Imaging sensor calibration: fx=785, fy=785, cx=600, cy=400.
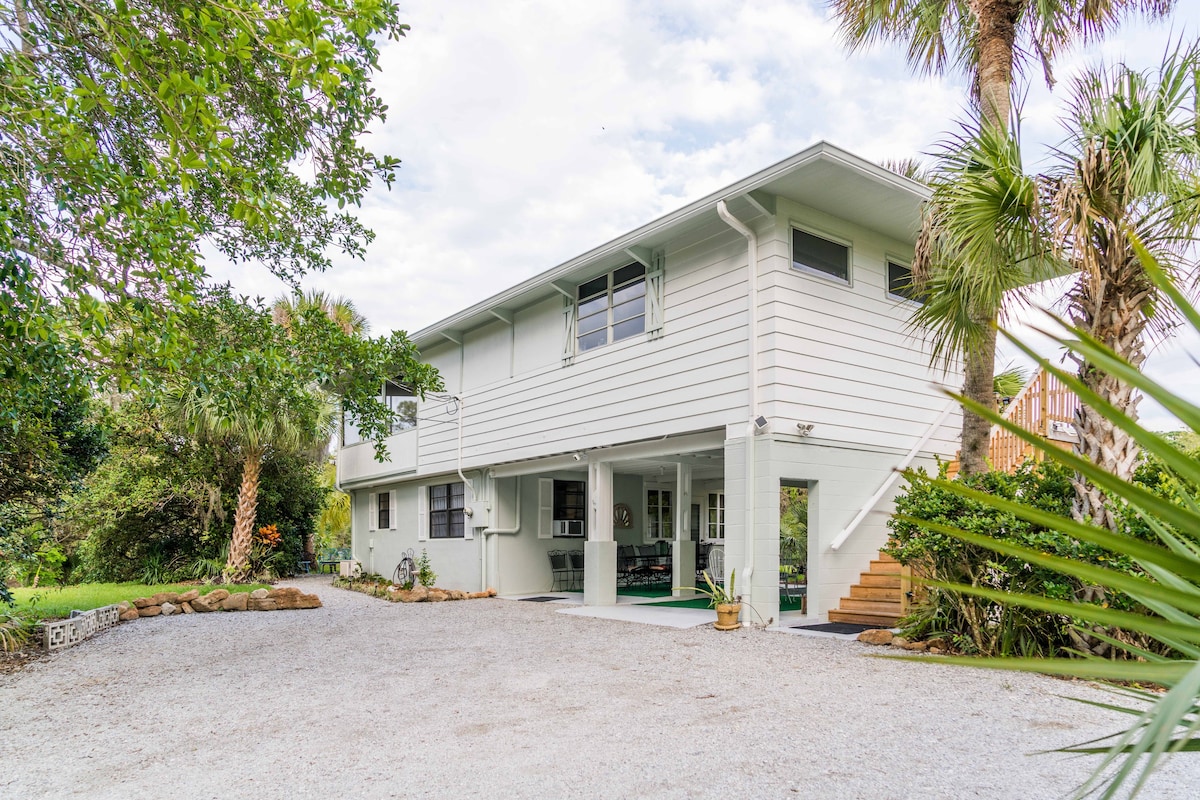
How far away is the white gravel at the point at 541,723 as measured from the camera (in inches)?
150

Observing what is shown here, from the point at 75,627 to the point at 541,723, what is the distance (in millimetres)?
6570

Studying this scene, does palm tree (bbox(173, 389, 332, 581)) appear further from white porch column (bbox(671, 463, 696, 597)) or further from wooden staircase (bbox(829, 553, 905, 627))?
wooden staircase (bbox(829, 553, 905, 627))

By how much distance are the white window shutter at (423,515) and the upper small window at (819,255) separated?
954 centimetres

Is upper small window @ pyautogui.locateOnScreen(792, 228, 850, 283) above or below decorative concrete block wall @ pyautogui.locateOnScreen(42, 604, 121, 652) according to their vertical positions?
above

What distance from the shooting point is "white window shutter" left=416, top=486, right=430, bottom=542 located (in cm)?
1595

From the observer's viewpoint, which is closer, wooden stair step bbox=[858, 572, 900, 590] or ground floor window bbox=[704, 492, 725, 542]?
wooden stair step bbox=[858, 572, 900, 590]

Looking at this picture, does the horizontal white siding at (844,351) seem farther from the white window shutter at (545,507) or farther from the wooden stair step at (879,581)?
the white window shutter at (545,507)

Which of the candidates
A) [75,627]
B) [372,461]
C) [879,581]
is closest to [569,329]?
[879,581]

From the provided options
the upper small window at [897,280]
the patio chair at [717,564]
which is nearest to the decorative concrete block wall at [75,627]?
the patio chair at [717,564]

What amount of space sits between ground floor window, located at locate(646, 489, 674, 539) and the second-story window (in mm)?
4756

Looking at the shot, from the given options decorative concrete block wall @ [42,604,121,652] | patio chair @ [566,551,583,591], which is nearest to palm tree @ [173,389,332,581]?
patio chair @ [566,551,583,591]

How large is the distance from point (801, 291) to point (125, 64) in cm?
698

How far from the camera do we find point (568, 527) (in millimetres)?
14445

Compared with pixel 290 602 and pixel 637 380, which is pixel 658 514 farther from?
pixel 290 602
